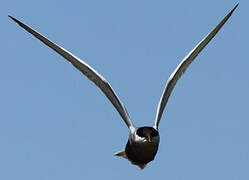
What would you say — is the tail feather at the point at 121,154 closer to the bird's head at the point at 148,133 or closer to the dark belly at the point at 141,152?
the dark belly at the point at 141,152

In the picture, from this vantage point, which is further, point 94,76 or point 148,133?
point 94,76

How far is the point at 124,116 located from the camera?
31.3 m

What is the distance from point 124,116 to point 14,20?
582cm

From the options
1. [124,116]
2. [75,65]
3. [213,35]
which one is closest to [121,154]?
[124,116]

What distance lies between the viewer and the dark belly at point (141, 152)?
29.5m

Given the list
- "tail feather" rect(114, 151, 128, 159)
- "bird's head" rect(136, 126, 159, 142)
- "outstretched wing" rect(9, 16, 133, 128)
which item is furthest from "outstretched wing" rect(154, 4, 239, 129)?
"tail feather" rect(114, 151, 128, 159)

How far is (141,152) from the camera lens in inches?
1172

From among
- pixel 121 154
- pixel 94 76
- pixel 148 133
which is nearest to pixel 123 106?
pixel 94 76

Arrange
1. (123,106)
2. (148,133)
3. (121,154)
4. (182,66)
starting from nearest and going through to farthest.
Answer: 1. (148,133)
2. (123,106)
3. (121,154)
4. (182,66)

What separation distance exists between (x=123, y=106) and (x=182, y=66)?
3.30 meters

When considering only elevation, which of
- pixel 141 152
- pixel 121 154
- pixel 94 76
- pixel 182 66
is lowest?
pixel 121 154

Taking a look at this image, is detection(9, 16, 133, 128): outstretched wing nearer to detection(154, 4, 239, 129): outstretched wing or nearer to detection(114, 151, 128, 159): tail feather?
detection(154, 4, 239, 129): outstretched wing

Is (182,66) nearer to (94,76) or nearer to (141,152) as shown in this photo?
(94,76)

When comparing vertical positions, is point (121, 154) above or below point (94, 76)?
below
